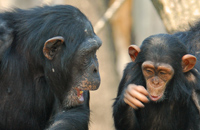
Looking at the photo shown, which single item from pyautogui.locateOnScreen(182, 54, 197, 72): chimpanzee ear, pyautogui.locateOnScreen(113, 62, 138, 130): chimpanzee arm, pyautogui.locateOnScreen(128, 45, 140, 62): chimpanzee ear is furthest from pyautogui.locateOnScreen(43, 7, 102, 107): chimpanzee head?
pyautogui.locateOnScreen(182, 54, 197, 72): chimpanzee ear

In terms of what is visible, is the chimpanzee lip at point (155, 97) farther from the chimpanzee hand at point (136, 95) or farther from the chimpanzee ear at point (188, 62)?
the chimpanzee ear at point (188, 62)

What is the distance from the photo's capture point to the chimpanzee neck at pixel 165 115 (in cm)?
645

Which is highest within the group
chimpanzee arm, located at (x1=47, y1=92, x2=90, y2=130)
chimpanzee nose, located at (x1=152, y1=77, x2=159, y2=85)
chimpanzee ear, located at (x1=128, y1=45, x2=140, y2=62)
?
chimpanzee ear, located at (x1=128, y1=45, x2=140, y2=62)

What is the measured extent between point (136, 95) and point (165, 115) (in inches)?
33.8

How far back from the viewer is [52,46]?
578 centimetres

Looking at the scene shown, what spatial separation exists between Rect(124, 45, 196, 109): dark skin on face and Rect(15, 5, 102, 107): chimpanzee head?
20.1 inches

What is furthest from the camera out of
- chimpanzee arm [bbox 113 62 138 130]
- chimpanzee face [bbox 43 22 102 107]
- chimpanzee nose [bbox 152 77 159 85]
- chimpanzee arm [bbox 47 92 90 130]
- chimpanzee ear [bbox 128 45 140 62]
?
chimpanzee arm [bbox 113 62 138 130]

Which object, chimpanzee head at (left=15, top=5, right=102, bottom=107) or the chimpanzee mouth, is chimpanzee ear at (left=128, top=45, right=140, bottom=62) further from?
the chimpanzee mouth

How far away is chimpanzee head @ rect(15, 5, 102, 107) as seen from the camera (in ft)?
19.0

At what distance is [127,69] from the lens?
6.77 metres

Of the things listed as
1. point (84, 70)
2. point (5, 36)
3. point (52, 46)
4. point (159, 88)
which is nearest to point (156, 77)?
point (159, 88)

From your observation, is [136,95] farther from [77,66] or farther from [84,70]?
[77,66]

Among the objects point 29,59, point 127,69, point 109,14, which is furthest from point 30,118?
point 109,14

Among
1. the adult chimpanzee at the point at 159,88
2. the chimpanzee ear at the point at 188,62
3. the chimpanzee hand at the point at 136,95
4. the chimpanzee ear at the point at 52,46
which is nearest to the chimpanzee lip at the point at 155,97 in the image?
the adult chimpanzee at the point at 159,88
